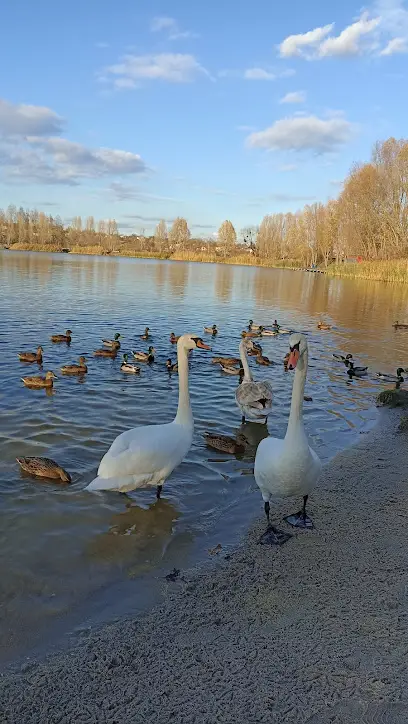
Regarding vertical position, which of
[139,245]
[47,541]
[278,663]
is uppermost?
[139,245]

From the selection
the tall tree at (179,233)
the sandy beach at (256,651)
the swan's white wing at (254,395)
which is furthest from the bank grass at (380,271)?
the tall tree at (179,233)

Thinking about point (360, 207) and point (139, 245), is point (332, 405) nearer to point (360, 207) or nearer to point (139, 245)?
point (360, 207)

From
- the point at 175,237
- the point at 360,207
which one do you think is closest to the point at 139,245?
the point at 175,237

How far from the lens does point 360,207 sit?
65.8 meters

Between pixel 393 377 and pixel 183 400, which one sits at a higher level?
pixel 183 400

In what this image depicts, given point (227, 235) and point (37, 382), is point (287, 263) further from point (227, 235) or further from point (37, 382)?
point (37, 382)

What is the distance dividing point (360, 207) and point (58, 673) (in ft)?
229

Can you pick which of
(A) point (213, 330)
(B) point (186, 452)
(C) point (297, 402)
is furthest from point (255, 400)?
(A) point (213, 330)

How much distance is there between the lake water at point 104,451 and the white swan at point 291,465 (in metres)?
0.65

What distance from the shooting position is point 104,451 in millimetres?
8164

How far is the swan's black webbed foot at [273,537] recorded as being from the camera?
5.26m

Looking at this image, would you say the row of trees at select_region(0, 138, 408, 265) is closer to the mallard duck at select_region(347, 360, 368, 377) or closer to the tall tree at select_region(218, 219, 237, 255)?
the tall tree at select_region(218, 219, 237, 255)

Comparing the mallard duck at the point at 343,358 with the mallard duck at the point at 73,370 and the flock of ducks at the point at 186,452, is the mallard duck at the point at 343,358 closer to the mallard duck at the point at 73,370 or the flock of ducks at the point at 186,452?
the mallard duck at the point at 73,370

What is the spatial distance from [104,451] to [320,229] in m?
96.4
